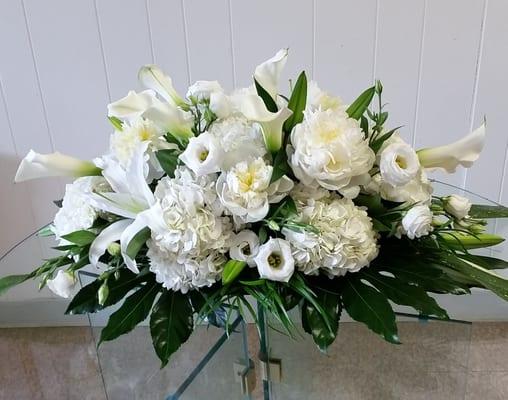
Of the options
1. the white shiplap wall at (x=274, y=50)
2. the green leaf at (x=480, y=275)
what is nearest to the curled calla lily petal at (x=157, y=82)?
the green leaf at (x=480, y=275)

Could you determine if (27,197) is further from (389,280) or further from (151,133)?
(389,280)

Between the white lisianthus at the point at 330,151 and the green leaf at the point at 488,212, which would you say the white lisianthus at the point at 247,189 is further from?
the green leaf at the point at 488,212

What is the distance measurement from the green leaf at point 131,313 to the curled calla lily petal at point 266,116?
10.3 inches

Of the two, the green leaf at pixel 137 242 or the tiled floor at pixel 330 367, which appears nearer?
the green leaf at pixel 137 242

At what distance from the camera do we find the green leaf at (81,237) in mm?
678

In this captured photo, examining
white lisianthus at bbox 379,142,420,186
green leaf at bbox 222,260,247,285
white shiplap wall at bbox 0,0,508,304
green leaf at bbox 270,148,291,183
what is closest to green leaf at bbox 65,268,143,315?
green leaf at bbox 222,260,247,285

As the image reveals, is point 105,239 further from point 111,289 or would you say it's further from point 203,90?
point 203,90

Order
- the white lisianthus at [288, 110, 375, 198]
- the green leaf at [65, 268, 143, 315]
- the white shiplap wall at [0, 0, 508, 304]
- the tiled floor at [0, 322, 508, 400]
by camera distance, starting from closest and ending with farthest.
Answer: the white lisianthus at [288, 110, 375, 198] → the green leaf at [65, 268, 143, 315] → the tiled floor at [0, 322, 508, 400] → the white shiplap wall at [0, 0, 508, 304]

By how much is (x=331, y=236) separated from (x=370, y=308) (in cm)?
10

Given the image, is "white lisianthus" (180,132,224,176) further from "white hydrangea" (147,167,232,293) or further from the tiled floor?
the tiled floor

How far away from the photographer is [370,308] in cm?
65

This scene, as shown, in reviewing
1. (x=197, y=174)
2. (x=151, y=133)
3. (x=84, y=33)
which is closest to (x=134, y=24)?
(x=84, y=33)

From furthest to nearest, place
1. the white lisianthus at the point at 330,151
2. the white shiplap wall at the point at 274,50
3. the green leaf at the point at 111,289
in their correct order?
1. the white shiplap wall at the point at 274,50
2. the green leaf at the point at 111,289
3. the white lisianthus at the point at 330,151

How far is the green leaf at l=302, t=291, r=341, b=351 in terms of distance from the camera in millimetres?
654
